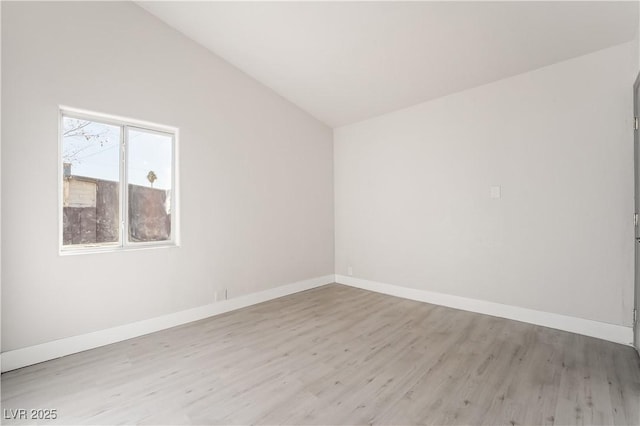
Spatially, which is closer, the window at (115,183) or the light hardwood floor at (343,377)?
the light hardwood floor at (343,377)

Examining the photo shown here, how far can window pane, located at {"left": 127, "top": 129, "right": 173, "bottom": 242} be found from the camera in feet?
11.1

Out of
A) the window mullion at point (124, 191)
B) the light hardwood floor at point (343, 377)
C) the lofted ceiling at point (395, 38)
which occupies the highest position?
the lofted ceiling at point (395, 38)

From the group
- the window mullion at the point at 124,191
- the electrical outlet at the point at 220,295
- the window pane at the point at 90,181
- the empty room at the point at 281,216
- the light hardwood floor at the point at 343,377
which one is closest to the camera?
the light hardwood floor at the point at 343,377

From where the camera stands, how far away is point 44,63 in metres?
2.71

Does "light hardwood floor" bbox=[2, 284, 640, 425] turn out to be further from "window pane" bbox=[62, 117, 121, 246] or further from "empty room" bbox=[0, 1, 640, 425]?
"window pane" bbox=[62, 117, 121, 246]

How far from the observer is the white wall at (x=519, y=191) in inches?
117

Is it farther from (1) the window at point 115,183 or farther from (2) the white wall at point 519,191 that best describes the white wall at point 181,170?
(2) the white wall at point 519,191

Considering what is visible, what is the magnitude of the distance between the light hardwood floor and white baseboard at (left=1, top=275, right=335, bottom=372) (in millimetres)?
89

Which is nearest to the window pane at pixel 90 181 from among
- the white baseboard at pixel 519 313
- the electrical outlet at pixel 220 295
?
the electrical outlet at pixel 220 295

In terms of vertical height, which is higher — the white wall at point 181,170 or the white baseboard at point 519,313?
the white wall at point 181,170

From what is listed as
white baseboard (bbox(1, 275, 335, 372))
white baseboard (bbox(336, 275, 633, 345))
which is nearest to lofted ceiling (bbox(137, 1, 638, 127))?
white baseboard (bbox(336, 275, 633, 345))

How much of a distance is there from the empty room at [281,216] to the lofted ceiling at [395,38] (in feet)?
0.08

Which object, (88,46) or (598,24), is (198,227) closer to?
(88,46)

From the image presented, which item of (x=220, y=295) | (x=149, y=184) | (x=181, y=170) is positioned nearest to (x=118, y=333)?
(x=220, y=295)
